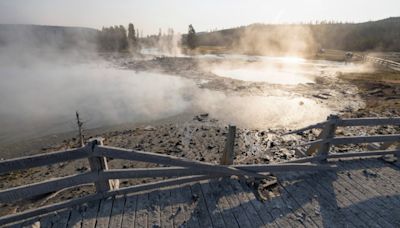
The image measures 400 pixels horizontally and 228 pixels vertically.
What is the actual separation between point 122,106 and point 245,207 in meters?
14.7

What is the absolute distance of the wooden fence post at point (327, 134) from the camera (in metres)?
4.96

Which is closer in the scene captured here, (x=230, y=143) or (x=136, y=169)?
(x=136, y=169)

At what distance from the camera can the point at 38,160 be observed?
330cm

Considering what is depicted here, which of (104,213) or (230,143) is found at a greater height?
(230,143)

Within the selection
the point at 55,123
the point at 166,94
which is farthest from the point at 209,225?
the point at 166,94

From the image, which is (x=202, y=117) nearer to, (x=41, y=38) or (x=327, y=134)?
(x=327, y=134)

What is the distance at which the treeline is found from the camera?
250 ft

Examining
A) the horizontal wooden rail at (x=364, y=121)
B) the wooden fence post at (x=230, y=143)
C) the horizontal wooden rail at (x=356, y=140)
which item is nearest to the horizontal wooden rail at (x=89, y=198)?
the wooden fence post at (x=230, y=143)

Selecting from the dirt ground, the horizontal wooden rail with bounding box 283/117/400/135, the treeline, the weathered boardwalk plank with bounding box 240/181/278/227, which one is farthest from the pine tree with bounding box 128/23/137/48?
the weathered boardwalk plank with bounding box 240/181/278/227

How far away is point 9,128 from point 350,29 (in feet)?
311

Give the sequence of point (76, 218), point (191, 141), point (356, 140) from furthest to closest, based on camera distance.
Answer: point (191, 141)
point (356, 140)
point (76, 218)

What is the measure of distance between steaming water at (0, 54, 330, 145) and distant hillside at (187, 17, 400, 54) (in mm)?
53482

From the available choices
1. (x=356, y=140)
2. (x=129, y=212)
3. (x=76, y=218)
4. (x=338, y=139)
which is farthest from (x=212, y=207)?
(x=356, y=140)

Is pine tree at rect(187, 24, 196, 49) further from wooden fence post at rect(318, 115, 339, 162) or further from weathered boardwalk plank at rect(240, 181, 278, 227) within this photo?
weathered boardwalk plank at rect(240, 181, 278, 227)
